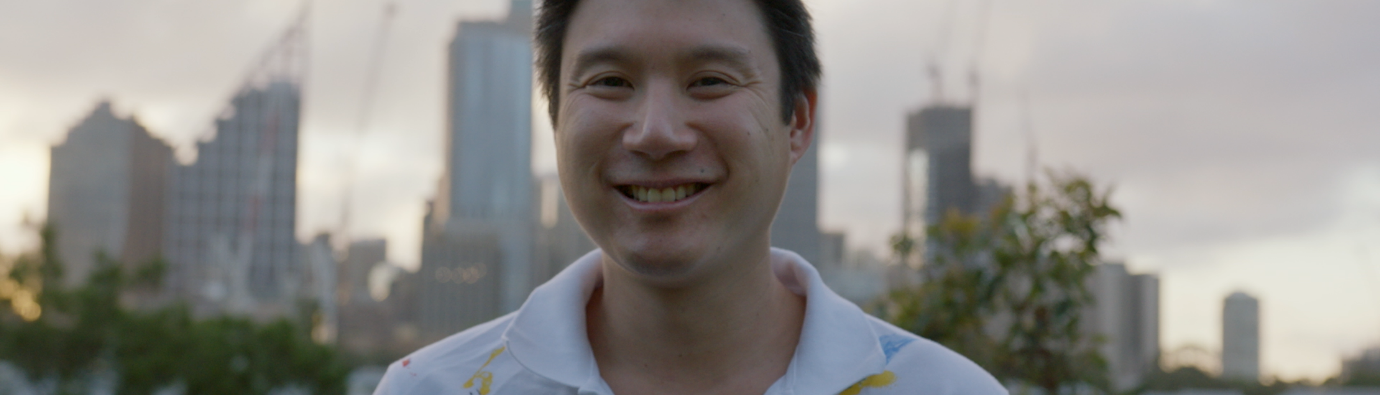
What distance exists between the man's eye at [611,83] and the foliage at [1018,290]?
3860 millimetres

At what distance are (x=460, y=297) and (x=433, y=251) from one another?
31.4ft

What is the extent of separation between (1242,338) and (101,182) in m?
110

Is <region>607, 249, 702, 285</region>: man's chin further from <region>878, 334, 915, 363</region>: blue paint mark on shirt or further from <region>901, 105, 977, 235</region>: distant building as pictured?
<region>901, 105, 977, 235</region>: distant building

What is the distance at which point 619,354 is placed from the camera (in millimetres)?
2293

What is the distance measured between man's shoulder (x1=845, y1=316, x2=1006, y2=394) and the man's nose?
2.05ft

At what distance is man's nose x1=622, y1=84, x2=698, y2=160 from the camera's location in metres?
1.93

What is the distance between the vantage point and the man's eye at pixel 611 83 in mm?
2041

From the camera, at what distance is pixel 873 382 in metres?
2.14

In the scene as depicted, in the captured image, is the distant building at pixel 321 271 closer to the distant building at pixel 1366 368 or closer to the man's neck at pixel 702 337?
the distant building at pixel 1366 368

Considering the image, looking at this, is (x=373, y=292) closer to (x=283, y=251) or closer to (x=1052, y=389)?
(x=283, y=251)

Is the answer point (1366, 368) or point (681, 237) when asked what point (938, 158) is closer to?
point (1366, 368)

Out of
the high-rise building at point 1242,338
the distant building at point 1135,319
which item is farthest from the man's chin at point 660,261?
the high-rise building at point 1242,338

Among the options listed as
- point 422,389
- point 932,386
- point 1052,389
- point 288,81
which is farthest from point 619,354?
point 288,81

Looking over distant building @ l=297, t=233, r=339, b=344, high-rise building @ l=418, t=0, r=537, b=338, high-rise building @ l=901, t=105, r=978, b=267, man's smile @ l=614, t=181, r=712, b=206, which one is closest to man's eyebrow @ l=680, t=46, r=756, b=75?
man's smile @ l=614, t=181, r=712, b=206
